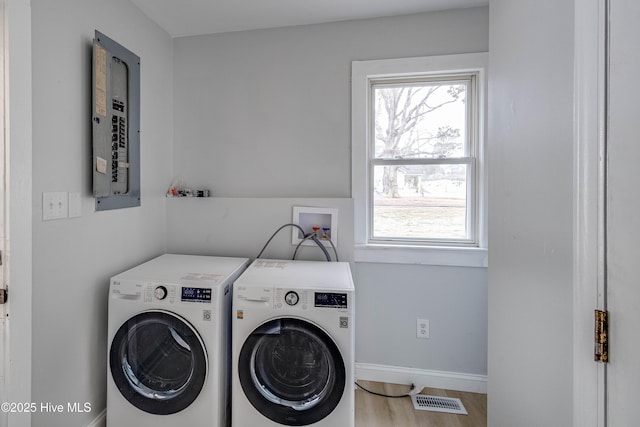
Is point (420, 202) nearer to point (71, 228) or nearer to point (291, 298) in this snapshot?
point (291, 298)

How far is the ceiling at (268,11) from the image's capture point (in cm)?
197

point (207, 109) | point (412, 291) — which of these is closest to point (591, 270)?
point (412, 291)

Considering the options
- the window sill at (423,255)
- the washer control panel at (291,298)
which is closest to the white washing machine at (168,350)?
the washer control panel at (291,298)

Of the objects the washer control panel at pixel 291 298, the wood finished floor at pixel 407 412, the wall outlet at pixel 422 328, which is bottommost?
the wood finished floor at pixel 407 412

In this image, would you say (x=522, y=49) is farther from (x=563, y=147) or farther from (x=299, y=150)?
(x=299, y=150)

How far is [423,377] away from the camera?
6.99 ft

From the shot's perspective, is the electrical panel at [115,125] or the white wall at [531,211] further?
the electrical panel at [115,125]

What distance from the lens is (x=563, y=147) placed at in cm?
65

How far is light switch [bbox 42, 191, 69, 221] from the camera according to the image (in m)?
1.35

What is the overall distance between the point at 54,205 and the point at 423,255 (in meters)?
2.17

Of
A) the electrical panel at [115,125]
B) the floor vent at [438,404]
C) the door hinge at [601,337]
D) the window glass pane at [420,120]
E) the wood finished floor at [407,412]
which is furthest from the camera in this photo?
the window glass pane at [420,120]

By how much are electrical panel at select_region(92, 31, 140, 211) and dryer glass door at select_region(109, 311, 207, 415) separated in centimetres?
74

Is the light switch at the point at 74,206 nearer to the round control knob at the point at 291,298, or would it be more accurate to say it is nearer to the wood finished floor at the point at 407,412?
the round control knob at the point at 291,298

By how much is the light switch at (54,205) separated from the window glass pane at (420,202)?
187 centimetres
